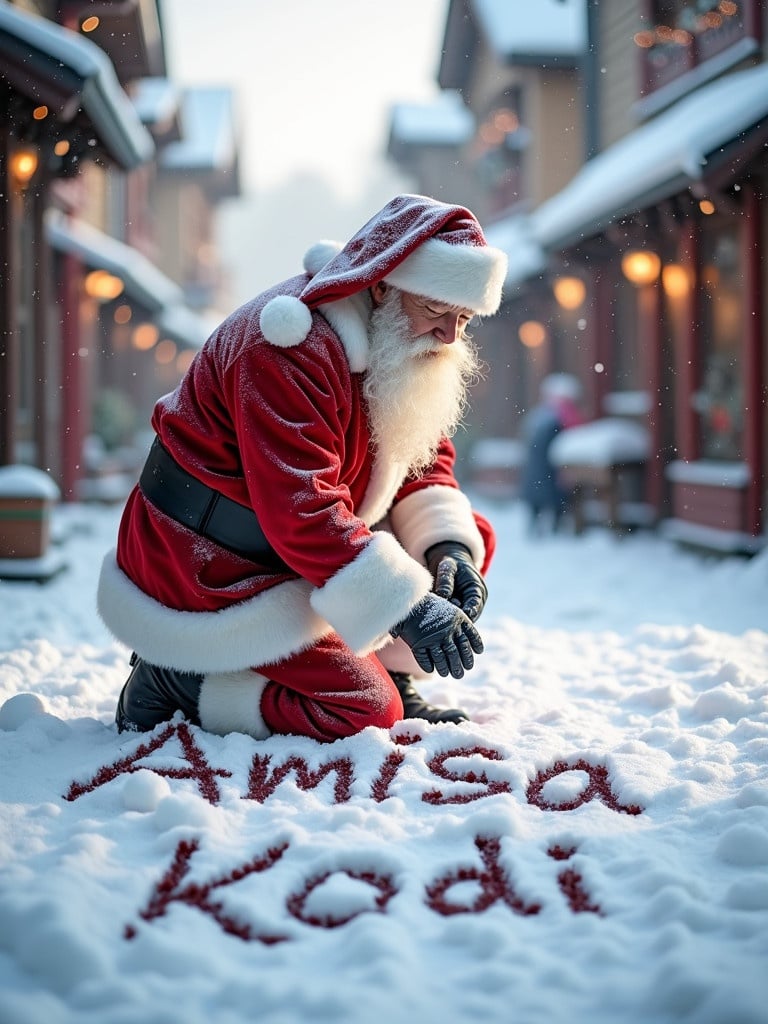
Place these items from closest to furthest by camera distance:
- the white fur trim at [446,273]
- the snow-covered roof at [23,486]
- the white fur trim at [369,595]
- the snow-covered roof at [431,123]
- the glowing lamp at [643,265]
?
the white fur trim at [369,595]
the white fur trim at [446,273]
the snow-covered roof at [23,486]
the glowing lamp at [643,265]
the snow-covered roof at [431,123]

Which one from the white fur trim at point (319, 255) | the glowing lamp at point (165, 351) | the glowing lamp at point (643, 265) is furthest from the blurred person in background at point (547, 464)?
the glowing lamp at point (165, 351)

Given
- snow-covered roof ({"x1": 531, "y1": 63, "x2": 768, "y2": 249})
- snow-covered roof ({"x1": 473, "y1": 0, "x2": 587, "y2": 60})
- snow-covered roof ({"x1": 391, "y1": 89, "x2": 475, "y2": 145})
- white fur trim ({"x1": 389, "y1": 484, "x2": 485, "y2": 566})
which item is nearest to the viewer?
white fur trim ({"x1": 389, "y1": 484, "x2": 485, "y2": 566})

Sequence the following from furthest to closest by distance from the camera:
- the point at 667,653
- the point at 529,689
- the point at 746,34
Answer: the point at 746,34 → the point at 667,653 → the point at 529,689

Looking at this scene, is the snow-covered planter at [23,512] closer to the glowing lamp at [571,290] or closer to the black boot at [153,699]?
the black boot at [153,699]

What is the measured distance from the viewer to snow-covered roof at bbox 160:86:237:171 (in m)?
22.3

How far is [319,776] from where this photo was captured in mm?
2758

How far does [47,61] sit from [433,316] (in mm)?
5239

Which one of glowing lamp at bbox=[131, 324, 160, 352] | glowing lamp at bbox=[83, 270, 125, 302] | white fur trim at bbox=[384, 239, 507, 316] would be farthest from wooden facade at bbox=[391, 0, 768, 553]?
glowing lamp at bbox=[131, 324, 160, 352]

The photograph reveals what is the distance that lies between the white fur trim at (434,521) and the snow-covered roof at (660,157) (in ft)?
15.6

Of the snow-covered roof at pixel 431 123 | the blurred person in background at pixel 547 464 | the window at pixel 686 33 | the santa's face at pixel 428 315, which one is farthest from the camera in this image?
the snow-covered roof at pixel 431 123

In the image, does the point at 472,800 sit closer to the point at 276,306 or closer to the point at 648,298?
the point at 276,306

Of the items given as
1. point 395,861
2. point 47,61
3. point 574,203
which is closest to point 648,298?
point 574,203

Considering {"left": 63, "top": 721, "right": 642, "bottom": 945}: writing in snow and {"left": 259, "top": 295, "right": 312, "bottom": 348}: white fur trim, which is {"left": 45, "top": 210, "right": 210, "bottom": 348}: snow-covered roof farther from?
{"left": 63, "top": 721, "right": 642, "bottom": 945}: writing in snow

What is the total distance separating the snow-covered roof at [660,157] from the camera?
278 inches
